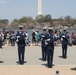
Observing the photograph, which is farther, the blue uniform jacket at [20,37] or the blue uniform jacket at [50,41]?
the blue uniform jacket at [20,37]

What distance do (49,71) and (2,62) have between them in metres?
4.17

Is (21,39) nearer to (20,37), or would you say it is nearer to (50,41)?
(20,37)

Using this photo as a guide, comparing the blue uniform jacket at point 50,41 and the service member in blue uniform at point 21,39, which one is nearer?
the blue uniform jacket at point 50,41

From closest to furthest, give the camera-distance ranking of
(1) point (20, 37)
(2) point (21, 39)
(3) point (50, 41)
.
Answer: (3) point (50, 41) < (1) point (20, 37) < (2) point (21, 39)

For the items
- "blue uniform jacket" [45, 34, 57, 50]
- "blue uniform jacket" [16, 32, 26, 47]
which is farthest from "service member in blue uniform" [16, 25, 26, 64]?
"blue uniform jacket" [45, 34, 57, 50]

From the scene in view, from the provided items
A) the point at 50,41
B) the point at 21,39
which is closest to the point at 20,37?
the point at 21,39

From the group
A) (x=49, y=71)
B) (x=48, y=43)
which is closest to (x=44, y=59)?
(x=48, y=43)

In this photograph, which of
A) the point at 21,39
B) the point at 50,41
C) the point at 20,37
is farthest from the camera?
the point at 21,39

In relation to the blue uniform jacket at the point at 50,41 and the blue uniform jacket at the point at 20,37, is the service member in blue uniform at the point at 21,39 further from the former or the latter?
the blue uniform jacket at the point at 50,41

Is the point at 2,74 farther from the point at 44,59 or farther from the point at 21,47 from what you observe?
the point at 44,59

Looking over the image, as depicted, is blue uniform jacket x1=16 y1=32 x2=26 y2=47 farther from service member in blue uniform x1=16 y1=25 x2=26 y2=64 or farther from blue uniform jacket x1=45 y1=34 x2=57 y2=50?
blue uniform jacket x1=45 y1=34 x2=57 y2=50

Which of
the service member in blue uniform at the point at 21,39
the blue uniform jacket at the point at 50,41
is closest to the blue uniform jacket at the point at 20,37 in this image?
the service member in blue uniform at the point at 21,39

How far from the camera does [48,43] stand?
15.0m

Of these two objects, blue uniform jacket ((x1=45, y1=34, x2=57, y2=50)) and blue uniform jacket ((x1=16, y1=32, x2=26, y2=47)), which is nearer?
blue uniform jacket ((x1=45, y1=34, x2=57, y2=50))
